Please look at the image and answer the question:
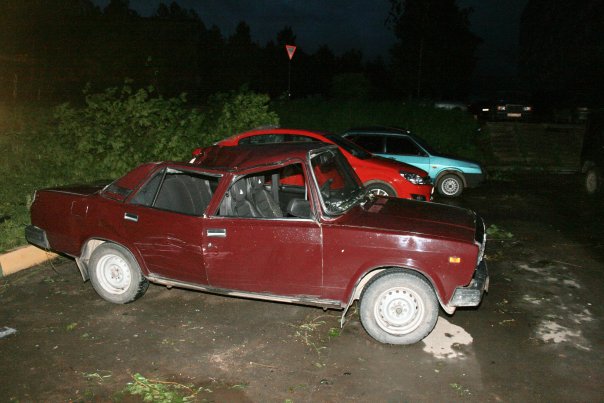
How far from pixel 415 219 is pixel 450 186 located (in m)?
7.30

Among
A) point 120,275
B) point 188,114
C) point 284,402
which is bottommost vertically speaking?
point 284,402

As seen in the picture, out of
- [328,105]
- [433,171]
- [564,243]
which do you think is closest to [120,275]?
[564,243]

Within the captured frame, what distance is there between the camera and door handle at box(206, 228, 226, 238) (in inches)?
195

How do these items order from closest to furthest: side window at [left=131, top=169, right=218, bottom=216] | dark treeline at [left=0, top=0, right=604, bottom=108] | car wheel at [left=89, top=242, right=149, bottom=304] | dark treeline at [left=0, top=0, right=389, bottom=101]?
side window at [left=131, top=169, right=218, bottom=216]
car wheel at [left=89, top=242, right=149, bottom=304]
dark treeline at [left=0, top=0, right=389, bottom=101]
dark treeline at [left=0, top=0, right=604, bottom=108]

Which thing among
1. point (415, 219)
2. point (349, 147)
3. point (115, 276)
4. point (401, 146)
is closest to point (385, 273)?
point (415, 219)

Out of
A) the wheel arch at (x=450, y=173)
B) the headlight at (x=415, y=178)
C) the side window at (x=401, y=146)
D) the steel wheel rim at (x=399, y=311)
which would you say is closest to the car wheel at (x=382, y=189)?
the headlight at (x=415, y=178)

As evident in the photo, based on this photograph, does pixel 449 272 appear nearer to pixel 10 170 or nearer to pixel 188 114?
pixel 188 114

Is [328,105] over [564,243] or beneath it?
over

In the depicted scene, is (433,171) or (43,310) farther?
(433,171)

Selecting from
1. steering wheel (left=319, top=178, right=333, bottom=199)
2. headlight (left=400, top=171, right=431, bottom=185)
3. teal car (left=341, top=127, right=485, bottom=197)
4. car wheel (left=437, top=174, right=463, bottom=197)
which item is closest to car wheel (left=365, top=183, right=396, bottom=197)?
headlight (left=400, top=171, right=431, bottom=185)

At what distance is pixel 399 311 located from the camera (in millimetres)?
4770

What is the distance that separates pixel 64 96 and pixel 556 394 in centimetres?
2737

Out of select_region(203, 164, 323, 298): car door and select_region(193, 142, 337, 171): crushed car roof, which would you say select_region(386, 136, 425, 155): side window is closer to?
select_region(193, 142, 337, 171): crushed car roof

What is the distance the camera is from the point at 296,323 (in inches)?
209
